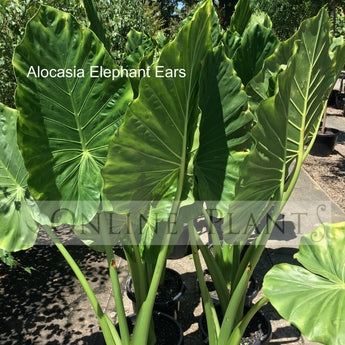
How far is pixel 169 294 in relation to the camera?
238cm

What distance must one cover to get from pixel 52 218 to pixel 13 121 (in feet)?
1.69

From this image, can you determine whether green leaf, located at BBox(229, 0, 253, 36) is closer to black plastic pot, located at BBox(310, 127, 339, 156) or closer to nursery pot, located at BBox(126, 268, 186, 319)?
nursery pot, located at BBox(126, 268, 186, 319)

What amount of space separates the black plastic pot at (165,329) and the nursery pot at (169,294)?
85mm

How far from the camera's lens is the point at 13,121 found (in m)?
1.57

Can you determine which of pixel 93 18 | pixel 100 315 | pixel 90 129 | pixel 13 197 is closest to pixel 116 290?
pixel 100 315

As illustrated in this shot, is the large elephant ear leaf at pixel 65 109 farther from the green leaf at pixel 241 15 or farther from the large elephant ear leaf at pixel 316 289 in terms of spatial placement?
the green leaf at pixel 241 15

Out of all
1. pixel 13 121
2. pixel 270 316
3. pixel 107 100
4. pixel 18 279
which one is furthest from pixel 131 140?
pixel 18 279

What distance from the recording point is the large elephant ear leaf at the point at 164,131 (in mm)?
1088

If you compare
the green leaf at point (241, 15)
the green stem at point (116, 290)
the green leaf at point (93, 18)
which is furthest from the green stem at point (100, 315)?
the green leaf at point (241, 15)

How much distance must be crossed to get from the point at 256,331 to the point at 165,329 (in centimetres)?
53

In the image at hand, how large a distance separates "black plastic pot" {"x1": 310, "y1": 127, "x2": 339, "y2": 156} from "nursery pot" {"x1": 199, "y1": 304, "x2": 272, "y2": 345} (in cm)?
438

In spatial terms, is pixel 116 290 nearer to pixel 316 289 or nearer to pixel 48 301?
pixel 316 289

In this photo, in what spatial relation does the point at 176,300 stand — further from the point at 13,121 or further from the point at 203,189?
the point at 13,121

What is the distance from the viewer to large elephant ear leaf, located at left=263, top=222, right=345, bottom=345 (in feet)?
3.95
